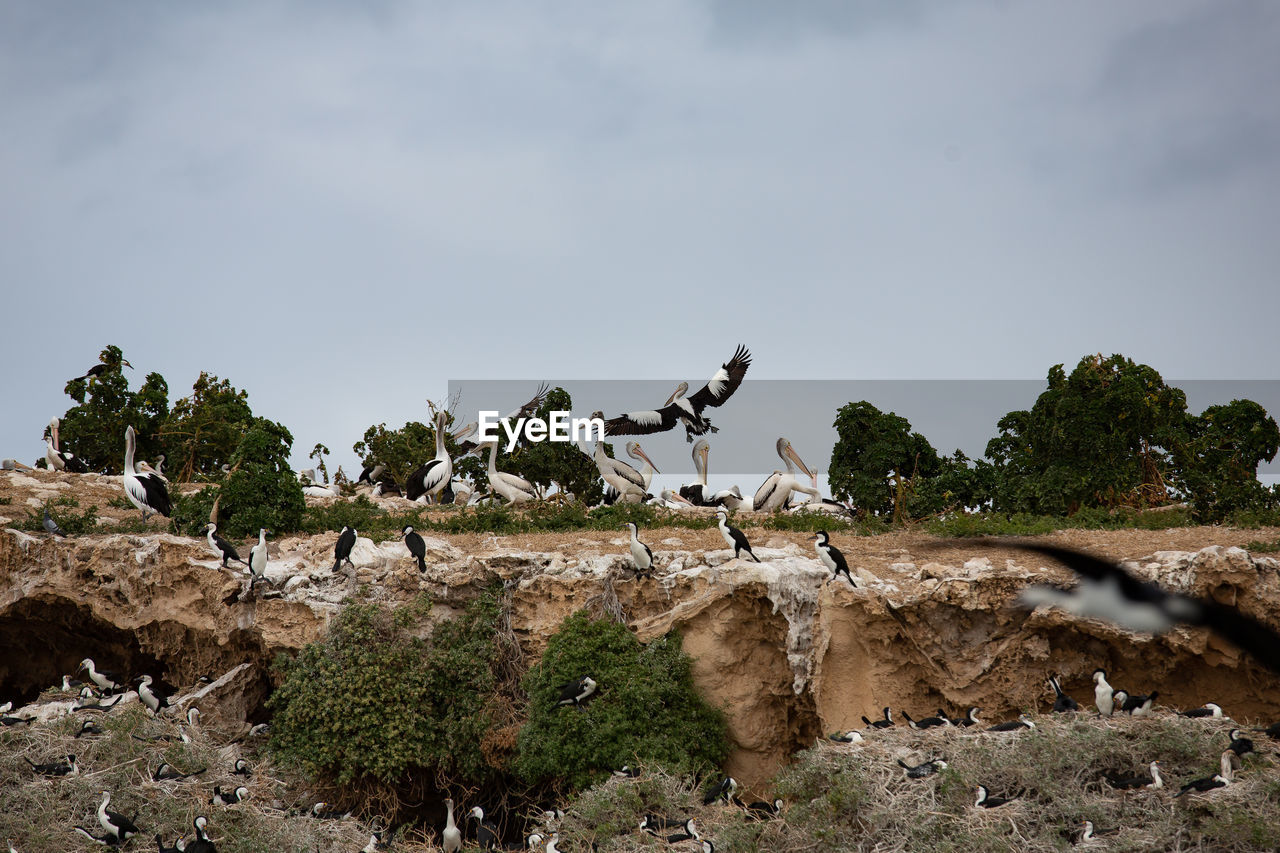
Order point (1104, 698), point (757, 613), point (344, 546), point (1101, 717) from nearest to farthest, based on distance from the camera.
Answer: point (1101, 717) < point (1104, 698) < point (757, 613) < point (344, 546)

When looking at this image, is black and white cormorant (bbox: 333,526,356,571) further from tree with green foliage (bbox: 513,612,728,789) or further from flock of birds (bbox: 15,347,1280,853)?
tree with green foliage (bbox: 513,612,728,789)

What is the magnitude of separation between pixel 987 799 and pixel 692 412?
11719 millimetres

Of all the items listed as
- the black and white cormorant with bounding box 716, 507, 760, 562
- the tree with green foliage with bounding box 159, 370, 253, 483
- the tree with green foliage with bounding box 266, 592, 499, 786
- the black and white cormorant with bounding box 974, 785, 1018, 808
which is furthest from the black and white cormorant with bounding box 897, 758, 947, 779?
the tree with green foliage with bounding box 159, 370, 253, 483

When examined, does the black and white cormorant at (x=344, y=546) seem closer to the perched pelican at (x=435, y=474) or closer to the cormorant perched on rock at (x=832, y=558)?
the cormorant perched on rock at (x=832, y=558)

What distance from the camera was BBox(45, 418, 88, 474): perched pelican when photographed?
2250 centimetres

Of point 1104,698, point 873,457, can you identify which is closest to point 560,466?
point 873,457

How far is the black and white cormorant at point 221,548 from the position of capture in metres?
12.9

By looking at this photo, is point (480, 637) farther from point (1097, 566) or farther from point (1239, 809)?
point (1097, 566)

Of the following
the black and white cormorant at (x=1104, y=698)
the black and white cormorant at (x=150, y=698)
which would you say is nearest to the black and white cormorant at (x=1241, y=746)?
the black and white cormorant at (x=1104, y=698)

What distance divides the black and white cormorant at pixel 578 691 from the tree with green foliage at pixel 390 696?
4.21 feet

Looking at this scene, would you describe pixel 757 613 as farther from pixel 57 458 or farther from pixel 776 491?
pixel 57 458

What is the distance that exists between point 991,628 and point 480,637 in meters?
6.04

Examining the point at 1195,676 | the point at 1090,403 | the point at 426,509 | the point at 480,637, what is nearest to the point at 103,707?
the point at 480,637

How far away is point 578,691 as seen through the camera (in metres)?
11.3
